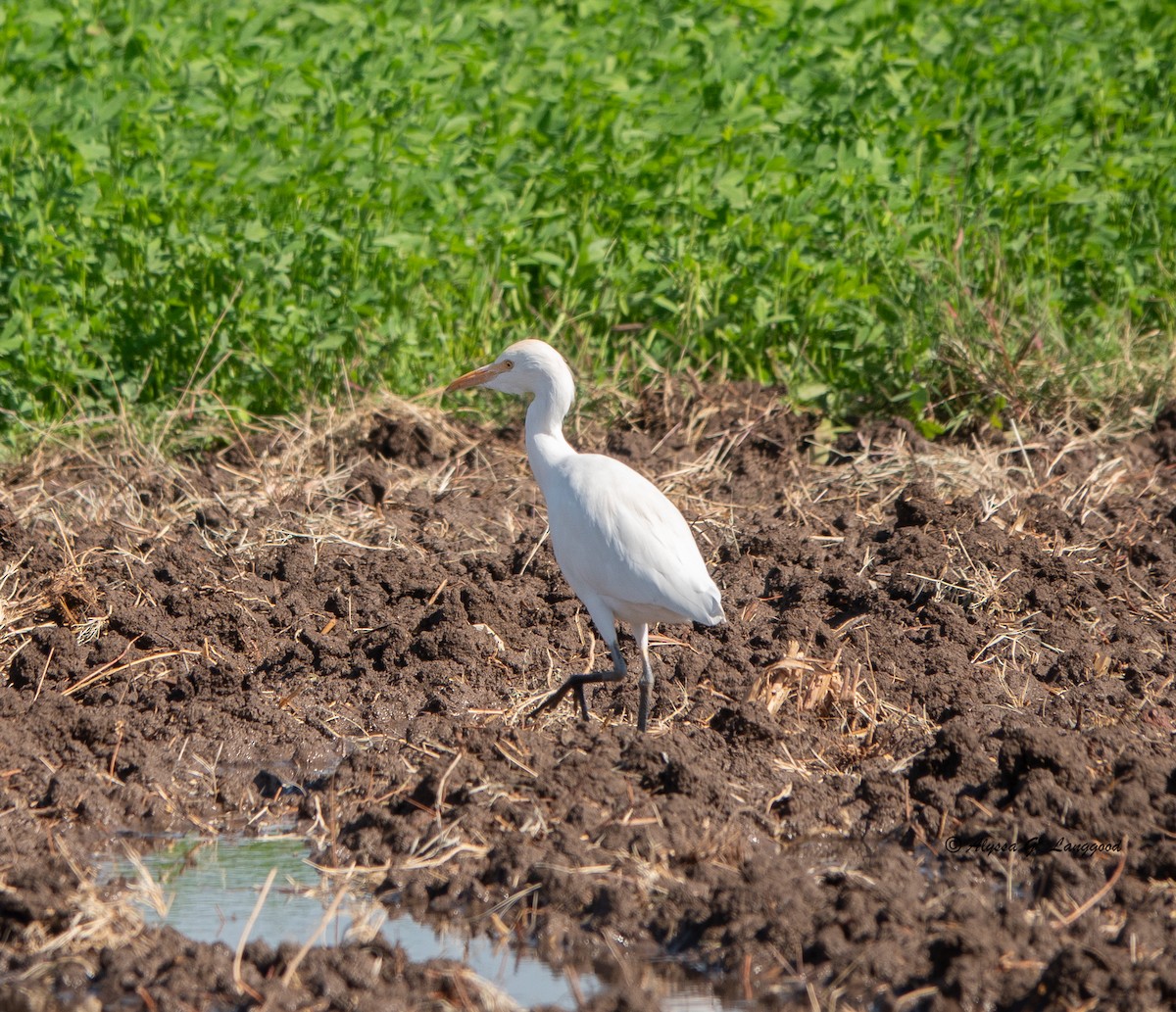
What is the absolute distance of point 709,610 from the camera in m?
5.23

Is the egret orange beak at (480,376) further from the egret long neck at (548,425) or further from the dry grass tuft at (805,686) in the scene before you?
the dry grass tuft at (805,686)

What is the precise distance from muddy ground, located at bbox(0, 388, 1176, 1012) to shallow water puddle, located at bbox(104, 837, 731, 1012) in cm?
9

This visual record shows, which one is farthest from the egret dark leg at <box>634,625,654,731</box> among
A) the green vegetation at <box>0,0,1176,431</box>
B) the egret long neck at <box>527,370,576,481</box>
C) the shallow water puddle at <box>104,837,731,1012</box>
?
the green vegetation at <box>0,0,1176,431</box>

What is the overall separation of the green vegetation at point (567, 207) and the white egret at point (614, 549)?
274 centimetres

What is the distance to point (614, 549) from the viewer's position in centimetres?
529

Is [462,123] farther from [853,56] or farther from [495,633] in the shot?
[495,633]

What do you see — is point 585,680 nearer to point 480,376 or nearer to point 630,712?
point 630,712

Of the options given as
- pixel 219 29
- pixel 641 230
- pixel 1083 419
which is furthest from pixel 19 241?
pixel 1083 419

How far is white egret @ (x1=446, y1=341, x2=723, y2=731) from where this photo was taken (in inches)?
206

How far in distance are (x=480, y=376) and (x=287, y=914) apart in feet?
8.20

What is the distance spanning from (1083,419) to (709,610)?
3.90 m

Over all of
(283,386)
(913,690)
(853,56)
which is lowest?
(283,386)

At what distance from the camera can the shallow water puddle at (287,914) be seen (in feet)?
12.5

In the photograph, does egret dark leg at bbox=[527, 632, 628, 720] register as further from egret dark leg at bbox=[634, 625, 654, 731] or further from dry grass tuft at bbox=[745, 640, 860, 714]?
dry grass tuft at bbox=[745, 640, 860, 714]
